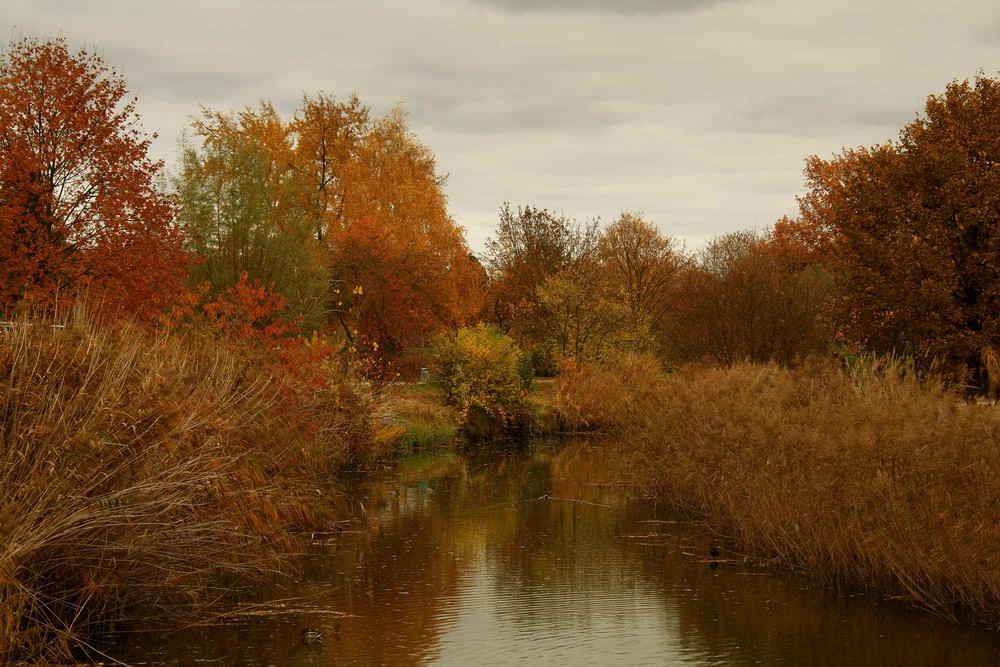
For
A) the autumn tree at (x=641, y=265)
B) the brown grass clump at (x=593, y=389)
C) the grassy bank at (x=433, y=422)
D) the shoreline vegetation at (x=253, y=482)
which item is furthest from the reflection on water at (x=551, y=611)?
the autumn tree at (x=641, y=265)

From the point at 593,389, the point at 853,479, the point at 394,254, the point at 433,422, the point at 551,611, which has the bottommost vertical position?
the point at 551,611

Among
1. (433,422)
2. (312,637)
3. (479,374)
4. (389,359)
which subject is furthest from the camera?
(389,359)

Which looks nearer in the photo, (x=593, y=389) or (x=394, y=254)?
(x=593, y=389)

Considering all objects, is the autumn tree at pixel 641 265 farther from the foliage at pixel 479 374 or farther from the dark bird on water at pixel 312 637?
the dark bird on water at pixel 312 637

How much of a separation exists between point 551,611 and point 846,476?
3441 mm

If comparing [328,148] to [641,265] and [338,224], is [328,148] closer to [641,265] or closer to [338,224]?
[338,224]

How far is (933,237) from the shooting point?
2144cm

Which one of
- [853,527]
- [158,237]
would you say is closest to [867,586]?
[853,527]

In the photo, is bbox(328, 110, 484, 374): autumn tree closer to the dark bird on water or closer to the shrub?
the shrub

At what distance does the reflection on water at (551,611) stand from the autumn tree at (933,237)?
8.78 metres

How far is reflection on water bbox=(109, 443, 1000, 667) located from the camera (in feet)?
30.6

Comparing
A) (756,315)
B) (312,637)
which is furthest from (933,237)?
(312,637)

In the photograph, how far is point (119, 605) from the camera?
9531mm

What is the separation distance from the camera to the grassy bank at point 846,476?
32.2ft
